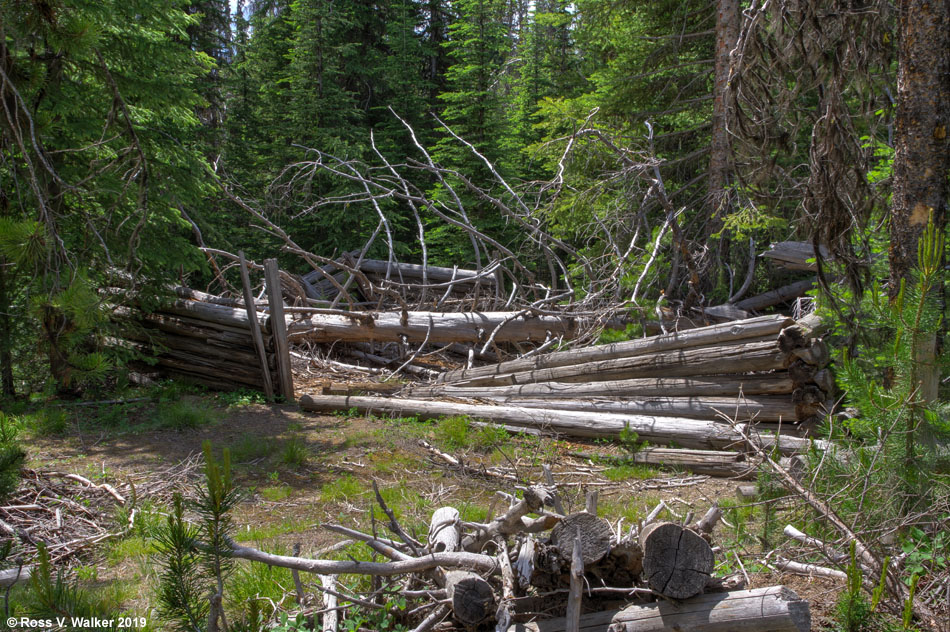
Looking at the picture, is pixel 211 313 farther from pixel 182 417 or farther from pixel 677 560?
pixel 677 560

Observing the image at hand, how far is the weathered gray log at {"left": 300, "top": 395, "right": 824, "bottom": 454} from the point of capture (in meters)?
6.28

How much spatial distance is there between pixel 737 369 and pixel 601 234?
186 inches

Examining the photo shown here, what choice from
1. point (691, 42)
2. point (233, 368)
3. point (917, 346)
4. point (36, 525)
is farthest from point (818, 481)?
point (691, 42)

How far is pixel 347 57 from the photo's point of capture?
18891 millimetres

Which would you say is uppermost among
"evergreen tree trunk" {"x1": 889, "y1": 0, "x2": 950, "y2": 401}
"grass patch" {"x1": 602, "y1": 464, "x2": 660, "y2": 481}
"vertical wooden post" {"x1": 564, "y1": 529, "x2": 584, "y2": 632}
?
"evergreen tree trunk" {"x1": 889, "y1": 0, "x2": 950, "y2": 401}

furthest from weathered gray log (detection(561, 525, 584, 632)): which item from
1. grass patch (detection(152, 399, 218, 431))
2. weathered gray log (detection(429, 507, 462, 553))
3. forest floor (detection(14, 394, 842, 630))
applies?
grass patch (detection(152, 399, 218, 431))

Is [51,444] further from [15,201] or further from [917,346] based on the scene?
[917,346]

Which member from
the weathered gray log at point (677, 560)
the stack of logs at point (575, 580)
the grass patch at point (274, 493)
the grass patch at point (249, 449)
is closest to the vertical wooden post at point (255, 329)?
the grass patch at point (249, 449)

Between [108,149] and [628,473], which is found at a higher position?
[108,149]

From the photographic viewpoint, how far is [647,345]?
744cm

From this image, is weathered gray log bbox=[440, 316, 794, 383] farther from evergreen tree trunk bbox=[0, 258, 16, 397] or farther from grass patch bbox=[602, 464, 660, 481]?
evergreen tree trunk bbox=[0, 258, 16, 397]

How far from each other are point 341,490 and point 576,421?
276 centimetres

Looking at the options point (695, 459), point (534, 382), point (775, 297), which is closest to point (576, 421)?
point (534, 382)

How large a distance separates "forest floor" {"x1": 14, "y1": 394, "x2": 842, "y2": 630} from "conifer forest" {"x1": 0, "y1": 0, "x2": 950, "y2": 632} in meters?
0.04
